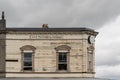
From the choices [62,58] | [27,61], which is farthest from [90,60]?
[27,61]

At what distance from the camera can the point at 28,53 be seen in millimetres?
34344

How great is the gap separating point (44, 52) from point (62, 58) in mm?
1723

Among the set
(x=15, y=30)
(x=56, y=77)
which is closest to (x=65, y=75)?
(x=56, y=77)

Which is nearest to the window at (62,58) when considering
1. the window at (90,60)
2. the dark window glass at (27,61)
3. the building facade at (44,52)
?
the building facade at (44,52)

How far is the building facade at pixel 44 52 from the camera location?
3428 cm

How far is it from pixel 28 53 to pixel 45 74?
244 centimetres

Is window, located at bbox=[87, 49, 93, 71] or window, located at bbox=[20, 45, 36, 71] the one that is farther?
window, located at bbox=[87, 49, 93, 71]

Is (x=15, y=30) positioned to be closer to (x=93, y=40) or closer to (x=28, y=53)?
(x=28, y=53)

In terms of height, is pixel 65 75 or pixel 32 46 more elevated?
pixel 32 46

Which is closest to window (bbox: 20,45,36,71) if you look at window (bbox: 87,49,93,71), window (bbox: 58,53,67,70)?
window (bbox: 58,53,67,70)

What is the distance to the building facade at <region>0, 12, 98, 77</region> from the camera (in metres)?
34.3

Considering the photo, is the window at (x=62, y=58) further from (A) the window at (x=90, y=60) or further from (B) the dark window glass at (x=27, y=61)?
(B) the dark window glass at (x=27, y=61)

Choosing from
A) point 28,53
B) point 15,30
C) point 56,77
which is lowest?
point 56,77

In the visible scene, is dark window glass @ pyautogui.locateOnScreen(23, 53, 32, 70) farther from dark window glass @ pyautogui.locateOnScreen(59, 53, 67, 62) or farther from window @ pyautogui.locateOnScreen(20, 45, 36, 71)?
dark window glass @ pyautogui.locateOnScreen(59, 53, 67, 62)
